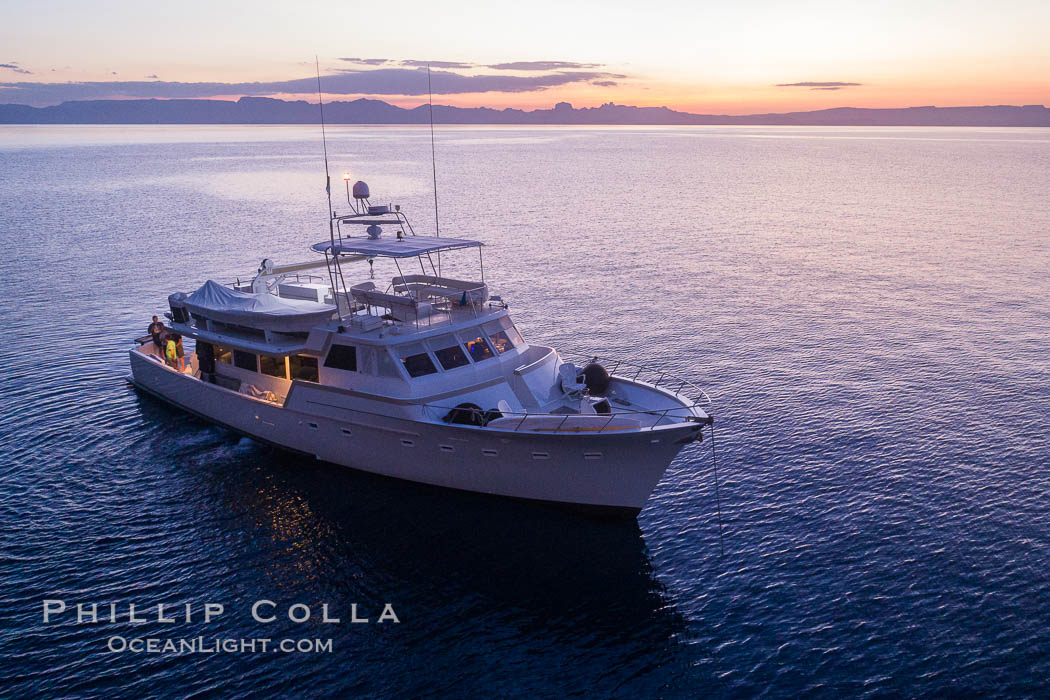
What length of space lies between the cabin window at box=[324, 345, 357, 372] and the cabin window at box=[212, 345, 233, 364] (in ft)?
18.6

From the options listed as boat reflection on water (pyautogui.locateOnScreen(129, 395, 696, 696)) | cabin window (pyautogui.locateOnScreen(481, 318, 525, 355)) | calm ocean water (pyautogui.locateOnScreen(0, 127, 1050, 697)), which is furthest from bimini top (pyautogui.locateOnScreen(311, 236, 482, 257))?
calm ocean water (pyautogui.locateOnScreen(0, 127, 1050, 697))

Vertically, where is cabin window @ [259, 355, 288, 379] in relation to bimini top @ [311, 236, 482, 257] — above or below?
below

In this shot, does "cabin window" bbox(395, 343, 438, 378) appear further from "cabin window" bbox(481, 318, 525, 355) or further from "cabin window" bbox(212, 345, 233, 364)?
"cabin window" bbox(212, 345, 233, 364)

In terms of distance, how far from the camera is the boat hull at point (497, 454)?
59.8 feet

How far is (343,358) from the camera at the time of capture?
21.2m

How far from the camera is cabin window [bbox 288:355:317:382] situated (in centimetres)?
2211

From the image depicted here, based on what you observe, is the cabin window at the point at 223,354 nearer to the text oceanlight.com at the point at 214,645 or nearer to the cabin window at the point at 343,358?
the cabin window at the point at 343,358

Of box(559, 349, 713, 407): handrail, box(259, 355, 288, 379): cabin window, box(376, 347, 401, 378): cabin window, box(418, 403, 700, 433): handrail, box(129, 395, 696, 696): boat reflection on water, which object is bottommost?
box(129, 395, 696, 696): boat reflection on water

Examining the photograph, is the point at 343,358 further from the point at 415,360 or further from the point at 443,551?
the point at 443,551

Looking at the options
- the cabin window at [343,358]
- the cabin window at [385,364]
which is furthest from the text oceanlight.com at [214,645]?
the cabin window at [343,358]

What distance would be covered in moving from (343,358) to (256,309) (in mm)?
4340

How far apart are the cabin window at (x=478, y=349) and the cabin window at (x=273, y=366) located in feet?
21.4

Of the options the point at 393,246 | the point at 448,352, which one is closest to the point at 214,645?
the point at 448,352

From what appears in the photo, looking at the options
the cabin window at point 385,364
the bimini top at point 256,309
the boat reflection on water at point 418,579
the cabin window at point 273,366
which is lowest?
the boat reflection on water at point 418,579
